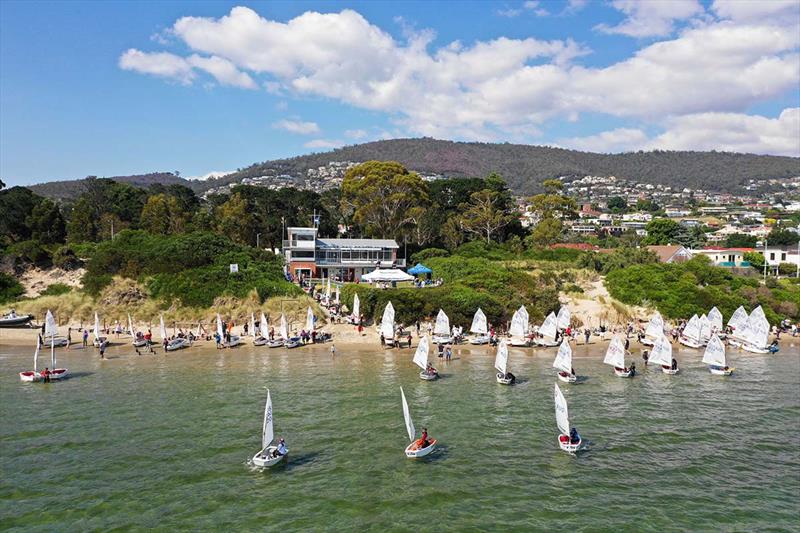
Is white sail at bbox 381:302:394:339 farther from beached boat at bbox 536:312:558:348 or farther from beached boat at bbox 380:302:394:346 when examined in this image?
beached boat at bbox 536:312:558:348

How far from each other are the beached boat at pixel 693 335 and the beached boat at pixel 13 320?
64.4m

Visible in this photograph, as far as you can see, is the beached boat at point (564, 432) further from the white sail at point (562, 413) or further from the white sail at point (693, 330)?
the white sail at point (693, 330)

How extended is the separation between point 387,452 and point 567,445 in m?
8.81

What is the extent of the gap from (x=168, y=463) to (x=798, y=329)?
64.4 metres

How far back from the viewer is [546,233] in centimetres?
8912

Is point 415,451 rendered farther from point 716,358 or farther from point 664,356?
point 716,358

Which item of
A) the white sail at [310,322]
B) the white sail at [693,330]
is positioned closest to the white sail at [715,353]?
the white sail at [693,330]

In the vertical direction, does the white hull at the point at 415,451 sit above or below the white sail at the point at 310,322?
below

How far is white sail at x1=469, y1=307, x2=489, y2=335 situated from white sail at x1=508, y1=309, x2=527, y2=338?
97.8 inches

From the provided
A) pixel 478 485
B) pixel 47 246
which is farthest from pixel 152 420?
pixel 47 246

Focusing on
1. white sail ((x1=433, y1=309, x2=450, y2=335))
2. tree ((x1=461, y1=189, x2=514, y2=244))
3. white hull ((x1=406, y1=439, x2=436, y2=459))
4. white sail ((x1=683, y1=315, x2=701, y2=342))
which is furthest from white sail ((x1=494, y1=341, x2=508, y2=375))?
tree ((x1=461, y1=189, x2=514, y2=244))

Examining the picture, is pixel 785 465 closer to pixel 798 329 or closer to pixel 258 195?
pixel 798 329

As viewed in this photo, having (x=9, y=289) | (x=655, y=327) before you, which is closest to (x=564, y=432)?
(x=655, y=327)

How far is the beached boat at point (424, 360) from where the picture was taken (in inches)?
1499
